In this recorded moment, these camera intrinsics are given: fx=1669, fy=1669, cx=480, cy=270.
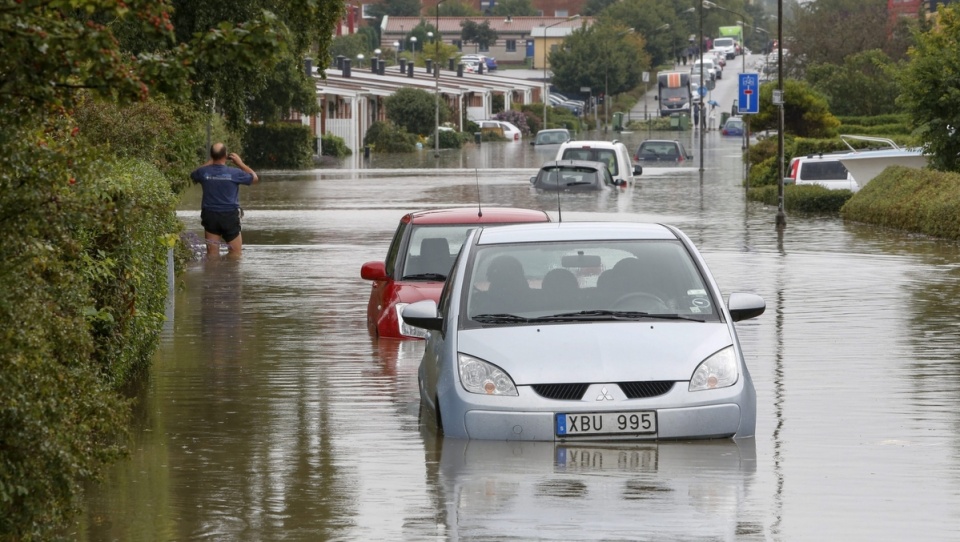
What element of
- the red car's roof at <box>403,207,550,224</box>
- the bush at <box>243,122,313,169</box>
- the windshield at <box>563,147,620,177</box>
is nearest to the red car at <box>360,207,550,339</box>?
the red car's roof at <box>403,207,550,224</box>

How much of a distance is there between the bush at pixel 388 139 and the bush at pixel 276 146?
1661cm

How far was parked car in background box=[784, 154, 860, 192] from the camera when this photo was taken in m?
36.1

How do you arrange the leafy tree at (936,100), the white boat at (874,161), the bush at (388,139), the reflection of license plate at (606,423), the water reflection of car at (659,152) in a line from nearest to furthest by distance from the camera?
the reflection of license plate at (606,423), the leafy tree at (936,100), the white boat at (874,161), the water reflection of car at (659,152), the bush at (388,139)

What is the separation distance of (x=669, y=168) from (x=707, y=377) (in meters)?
49.8

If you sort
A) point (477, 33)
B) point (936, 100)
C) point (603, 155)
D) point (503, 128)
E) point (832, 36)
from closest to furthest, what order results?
point (936, 100) → point (603, 155) → point (832, 36) → point (503, 128) → point (477, 33)

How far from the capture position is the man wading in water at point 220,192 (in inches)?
853

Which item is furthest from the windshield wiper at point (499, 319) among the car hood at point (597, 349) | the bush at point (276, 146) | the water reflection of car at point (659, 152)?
the water reflection of car at point (659, 152)

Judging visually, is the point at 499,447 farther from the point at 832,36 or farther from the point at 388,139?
the point at 832,36

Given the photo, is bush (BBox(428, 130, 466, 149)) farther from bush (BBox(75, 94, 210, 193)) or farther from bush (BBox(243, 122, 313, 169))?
bush (BBox(75, 94, 210, 193))

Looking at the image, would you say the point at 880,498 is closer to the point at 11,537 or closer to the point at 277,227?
the point at 11,537

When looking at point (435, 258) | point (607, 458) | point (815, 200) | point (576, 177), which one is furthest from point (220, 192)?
point (576, 177)

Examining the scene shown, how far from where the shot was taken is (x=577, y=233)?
9.56m

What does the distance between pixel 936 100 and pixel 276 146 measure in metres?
36.8

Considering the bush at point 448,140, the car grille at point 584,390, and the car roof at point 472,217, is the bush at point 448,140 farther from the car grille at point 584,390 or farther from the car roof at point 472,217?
the car grille at point 584,390
